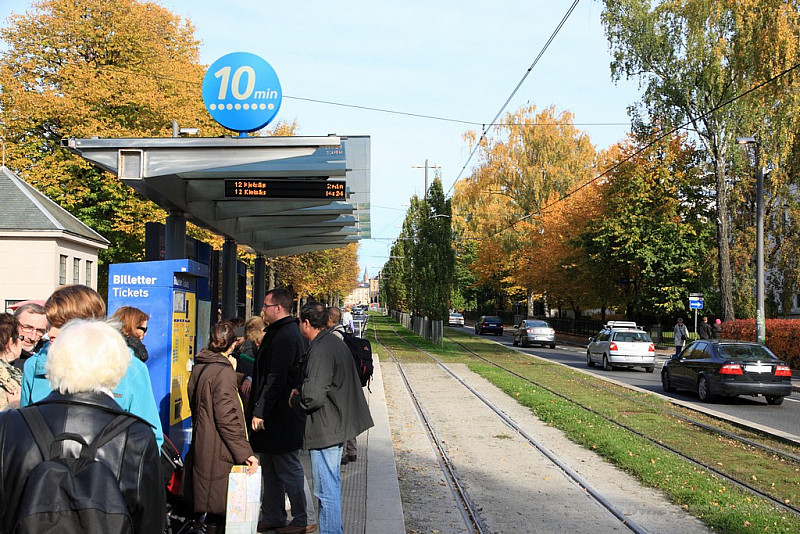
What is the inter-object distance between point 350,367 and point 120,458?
3.36 metres

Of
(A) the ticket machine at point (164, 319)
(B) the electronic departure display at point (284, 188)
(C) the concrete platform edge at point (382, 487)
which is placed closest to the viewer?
(C) the concrete platform edge at point (382, 487)

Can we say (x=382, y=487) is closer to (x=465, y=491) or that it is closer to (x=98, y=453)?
(x=465, y=491)

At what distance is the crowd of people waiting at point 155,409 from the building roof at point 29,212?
2493 cm

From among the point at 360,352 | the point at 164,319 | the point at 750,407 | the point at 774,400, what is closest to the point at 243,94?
the point at 360,352

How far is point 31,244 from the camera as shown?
3086cm

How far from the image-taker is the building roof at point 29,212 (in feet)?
100

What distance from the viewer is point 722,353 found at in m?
17.7

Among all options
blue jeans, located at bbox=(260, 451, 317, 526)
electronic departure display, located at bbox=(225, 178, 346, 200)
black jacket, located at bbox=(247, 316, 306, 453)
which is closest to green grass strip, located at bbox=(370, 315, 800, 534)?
blue jeans, located at bbox=(260, 451, 317, 526)

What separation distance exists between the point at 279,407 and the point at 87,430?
12.7 feet

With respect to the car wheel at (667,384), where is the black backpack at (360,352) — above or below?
above

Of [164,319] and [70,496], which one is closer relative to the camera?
[70,496]

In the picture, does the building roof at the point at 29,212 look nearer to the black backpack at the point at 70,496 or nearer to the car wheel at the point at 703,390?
the car wheel at the point at 703,390

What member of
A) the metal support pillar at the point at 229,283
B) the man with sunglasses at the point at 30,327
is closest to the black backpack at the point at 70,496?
the man with sunglasses at the point at 30,327

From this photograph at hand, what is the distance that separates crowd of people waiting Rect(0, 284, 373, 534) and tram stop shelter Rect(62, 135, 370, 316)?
2718mm
